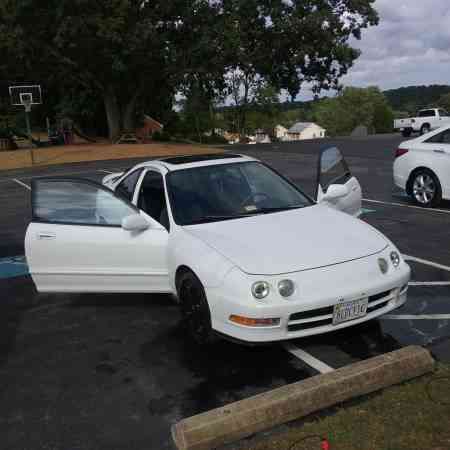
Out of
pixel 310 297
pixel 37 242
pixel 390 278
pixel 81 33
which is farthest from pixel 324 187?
pixel 81 33

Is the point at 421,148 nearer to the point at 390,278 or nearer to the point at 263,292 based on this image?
the point at 390,278

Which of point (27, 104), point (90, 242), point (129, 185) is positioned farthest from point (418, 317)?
point (27, 104)

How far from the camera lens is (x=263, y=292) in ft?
12.9

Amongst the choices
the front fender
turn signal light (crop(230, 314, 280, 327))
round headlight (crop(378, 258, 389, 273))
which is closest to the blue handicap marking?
the front fender

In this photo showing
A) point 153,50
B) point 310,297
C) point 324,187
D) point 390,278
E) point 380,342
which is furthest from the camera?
point 153,50

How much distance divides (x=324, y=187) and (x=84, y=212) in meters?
2.67

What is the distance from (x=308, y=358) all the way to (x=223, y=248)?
111cm

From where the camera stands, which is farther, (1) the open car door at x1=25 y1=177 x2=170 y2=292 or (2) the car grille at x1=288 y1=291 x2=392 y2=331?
(1) the open car door at x1=25 y1=177 x2=170 y2=292

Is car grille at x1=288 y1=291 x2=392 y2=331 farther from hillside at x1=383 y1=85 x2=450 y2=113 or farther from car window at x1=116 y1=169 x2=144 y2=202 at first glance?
hillside at x1=383 y1=85 x2=450 y2=113

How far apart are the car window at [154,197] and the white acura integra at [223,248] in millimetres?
14

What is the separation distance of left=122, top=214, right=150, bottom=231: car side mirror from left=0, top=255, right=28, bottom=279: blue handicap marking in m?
2.92

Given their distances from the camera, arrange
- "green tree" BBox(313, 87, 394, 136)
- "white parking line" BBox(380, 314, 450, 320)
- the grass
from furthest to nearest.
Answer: "green tree" BBox(313, 87, 394, 136)
"white parking line" BBox(380, 314, 450, 320)
the grass

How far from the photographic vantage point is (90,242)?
517cm

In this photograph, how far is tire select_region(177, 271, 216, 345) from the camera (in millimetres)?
4305
